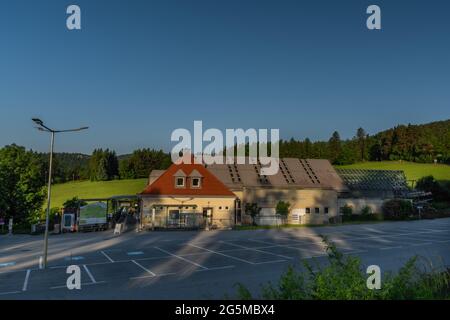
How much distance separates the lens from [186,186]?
39812 millimetres

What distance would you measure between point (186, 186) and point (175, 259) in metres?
19.4

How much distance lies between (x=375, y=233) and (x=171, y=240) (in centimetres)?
1860

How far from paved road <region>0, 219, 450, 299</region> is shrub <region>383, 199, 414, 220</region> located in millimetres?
13322

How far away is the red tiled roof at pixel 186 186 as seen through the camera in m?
38.7

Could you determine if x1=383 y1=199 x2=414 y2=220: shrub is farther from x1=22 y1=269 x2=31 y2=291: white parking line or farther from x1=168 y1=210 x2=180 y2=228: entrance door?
x1=22 y1=269 x2=31 y2=291: white parking line

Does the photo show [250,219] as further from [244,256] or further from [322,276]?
[322,276]

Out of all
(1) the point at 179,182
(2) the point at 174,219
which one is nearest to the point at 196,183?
(1) the point at 179,182

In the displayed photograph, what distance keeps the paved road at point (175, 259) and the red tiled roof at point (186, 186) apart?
5678mm

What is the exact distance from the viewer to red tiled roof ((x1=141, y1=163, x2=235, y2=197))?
3866cm

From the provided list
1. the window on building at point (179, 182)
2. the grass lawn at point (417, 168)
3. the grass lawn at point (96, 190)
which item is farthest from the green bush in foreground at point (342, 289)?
the grass lawn at point (417, 168)

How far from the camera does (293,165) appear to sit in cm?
5344

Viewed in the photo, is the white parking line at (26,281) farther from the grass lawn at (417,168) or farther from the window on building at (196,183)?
the grass lawn at (417,168)

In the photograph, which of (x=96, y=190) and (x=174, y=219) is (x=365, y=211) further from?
(x=96, y=190)
